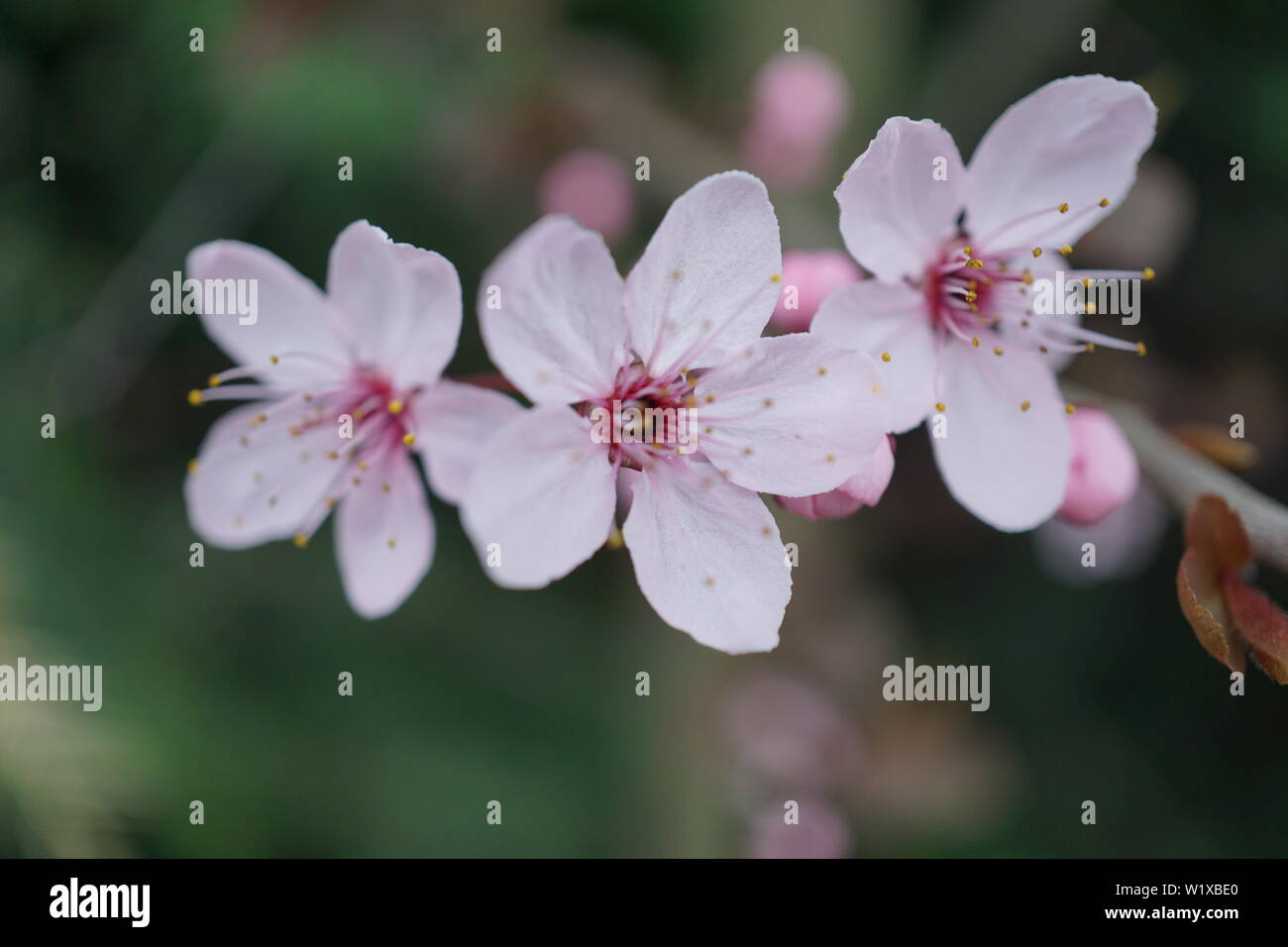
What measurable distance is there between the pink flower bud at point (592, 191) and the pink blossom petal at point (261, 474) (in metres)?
1.07

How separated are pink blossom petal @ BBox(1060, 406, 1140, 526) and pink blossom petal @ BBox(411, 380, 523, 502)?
0.73 meters

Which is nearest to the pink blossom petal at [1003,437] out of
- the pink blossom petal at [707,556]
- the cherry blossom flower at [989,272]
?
the cherry blossom flower at [989,272]

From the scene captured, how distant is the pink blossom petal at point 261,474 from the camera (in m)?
1.42

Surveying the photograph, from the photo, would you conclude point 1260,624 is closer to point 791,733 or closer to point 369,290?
point 369,290

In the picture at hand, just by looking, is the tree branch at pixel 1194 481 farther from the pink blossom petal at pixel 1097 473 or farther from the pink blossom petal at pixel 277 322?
the pink blossom petal at pixel 277 322

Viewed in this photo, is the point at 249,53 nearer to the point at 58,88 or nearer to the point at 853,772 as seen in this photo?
the point at 58,88

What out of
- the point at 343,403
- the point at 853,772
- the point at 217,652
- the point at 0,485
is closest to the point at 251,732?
the point at 217,652

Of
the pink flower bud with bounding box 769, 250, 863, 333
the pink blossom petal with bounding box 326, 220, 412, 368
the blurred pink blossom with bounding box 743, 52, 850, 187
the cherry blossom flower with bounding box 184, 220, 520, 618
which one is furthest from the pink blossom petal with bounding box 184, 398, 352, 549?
the blurred pink blossom with bounding box 743, 52, 850, 187

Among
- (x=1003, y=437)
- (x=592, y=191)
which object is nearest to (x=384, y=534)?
(x=1003, y=437)

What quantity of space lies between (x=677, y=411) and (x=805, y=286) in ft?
0.95

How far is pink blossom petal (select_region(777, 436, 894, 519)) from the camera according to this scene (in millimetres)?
1158

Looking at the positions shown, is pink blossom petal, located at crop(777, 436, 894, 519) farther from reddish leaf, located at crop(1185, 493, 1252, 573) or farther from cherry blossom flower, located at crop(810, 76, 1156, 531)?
reddish leaf, located at crop(1185, 493, 1252, 573)

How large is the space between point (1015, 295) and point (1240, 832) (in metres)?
1.88

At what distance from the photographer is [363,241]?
124cm
